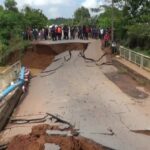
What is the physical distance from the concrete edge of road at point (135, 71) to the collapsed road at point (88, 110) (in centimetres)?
144

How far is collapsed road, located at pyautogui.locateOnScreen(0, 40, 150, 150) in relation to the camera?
14.9 metres

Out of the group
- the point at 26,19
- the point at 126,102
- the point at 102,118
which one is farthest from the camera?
the point at 26,19

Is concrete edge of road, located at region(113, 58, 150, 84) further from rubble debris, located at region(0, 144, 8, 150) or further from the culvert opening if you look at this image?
rubble debris, located at region(0, 144, 8, 150)

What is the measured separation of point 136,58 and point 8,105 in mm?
11869

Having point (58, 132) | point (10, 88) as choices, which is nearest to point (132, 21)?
point (10, 88)

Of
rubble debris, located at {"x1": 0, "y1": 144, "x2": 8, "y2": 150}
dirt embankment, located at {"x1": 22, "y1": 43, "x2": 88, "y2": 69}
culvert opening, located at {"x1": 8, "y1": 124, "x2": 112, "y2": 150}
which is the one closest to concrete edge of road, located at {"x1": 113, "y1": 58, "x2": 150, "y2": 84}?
culvert opening, located at {"x1": 8, "y1": 124, "x2": 112, "y2": 150}

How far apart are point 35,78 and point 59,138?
18.5 m

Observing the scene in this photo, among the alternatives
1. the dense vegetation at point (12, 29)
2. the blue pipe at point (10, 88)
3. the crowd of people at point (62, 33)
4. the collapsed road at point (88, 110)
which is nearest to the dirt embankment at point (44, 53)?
the dense vegetation at point (12, 29)

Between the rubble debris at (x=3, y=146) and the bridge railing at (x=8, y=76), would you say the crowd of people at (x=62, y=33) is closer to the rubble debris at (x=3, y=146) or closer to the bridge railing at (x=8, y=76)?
the bridge railing at (x=8, y=76)

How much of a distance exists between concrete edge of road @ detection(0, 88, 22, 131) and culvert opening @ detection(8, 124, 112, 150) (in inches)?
128

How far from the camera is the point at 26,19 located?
2564 inches

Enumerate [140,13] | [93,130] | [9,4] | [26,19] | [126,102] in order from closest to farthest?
[93,130], [126,102], [140,13], [26,19], [9,4]

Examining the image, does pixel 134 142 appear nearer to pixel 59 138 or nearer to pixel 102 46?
pixel 59 138

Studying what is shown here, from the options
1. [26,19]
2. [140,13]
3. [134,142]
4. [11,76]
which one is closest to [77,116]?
[134,142]
